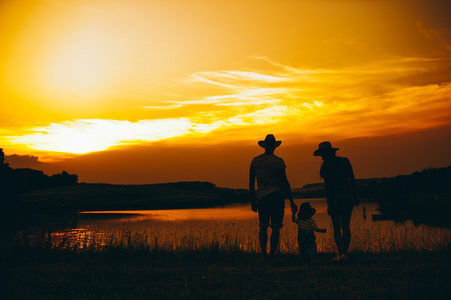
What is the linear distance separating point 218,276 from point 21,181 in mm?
91998

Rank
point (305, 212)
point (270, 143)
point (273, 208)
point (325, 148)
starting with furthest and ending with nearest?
1. point (305, 212)
2. point (270, 143)
3. point (325, 148)
4. point (273, 208)

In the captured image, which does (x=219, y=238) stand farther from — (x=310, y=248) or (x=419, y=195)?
(x=419, y=195)

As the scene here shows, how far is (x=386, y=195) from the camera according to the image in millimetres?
74062

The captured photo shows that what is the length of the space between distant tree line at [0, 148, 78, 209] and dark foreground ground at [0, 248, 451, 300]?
107ft

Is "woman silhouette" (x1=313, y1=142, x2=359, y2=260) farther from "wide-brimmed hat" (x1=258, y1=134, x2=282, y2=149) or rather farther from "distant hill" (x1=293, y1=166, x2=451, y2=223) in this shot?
"distant hill" (x1=293, y1=166, x2=451, y2=223)

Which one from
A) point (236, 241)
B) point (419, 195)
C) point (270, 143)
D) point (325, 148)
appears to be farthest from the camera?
point (419, 195)

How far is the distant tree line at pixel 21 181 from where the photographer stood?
39.1 m

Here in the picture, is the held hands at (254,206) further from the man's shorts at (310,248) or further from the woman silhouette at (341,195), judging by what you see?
the woman silhouette at (341,195)

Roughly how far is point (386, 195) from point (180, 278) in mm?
73383

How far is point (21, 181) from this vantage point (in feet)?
288

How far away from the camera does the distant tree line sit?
1538 inches

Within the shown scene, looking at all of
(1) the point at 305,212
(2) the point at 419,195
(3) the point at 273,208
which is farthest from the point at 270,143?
(2) the point at 419,195

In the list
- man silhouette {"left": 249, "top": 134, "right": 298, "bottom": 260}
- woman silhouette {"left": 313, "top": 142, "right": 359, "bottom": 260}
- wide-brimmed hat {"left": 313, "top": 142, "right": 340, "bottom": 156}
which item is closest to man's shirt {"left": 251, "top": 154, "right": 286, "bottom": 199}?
man silhouette {"left": 249, "top": 134, "right": 298, "bottom": 260}

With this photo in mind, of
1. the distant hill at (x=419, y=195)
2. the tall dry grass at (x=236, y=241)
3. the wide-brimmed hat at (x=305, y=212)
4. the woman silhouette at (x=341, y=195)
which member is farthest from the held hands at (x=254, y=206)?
the distant hill at (x=419, y=195)
